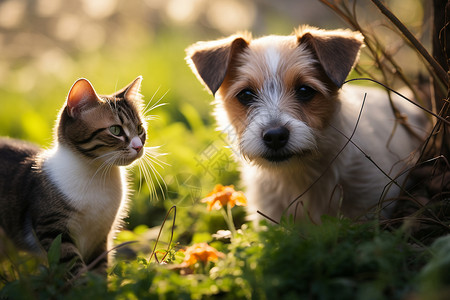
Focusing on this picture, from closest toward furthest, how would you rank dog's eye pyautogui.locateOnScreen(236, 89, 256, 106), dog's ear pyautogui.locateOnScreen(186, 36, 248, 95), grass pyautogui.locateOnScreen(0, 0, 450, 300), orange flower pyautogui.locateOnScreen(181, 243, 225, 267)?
grass pyautogui.locateOnScreen(0, 0, 450, 300), orange flower pyautogui.locateOnScreen(181, 243, 225, 267), dog's ear pyautogui.locateOnScreen(186, 36, 248, 95), dog's eye pyautogui.locateOnScreen(236, 89, 256, 106)

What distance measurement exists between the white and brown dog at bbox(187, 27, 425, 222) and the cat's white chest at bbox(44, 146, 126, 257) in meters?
0.87

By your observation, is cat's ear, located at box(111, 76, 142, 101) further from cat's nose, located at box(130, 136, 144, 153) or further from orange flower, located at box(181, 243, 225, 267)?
orange flower, located at box(181, 243, 225, 267)

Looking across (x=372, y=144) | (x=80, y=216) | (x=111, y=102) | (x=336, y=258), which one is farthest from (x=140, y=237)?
(x=336, y=258)

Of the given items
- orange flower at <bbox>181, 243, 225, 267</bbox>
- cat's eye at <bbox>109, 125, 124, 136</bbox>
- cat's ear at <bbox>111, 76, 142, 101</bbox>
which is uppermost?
cat's ear at <bbox>111, 76, 142, 101</bbox>

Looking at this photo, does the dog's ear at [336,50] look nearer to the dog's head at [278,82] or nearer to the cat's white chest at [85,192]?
the dog's head at [278,82]

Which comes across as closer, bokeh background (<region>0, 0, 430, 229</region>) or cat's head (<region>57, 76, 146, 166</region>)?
cat's head (<region>57, 76, 146, 166</region>)

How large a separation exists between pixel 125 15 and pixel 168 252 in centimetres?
981

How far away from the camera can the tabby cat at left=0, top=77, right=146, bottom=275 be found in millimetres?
2684

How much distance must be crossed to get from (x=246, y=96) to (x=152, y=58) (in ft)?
17.4

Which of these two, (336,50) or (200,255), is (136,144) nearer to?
(200,255)

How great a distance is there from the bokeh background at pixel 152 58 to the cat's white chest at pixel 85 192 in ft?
2.07

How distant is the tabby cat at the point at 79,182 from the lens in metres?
2.68

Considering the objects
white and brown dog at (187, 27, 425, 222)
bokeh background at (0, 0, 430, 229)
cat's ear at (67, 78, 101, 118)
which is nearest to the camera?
cat's ear at (67, 78, 101, 118)

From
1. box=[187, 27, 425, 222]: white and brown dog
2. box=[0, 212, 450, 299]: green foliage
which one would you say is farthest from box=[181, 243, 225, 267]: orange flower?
box=[187, 27, 425, 222]: white and brown dog
